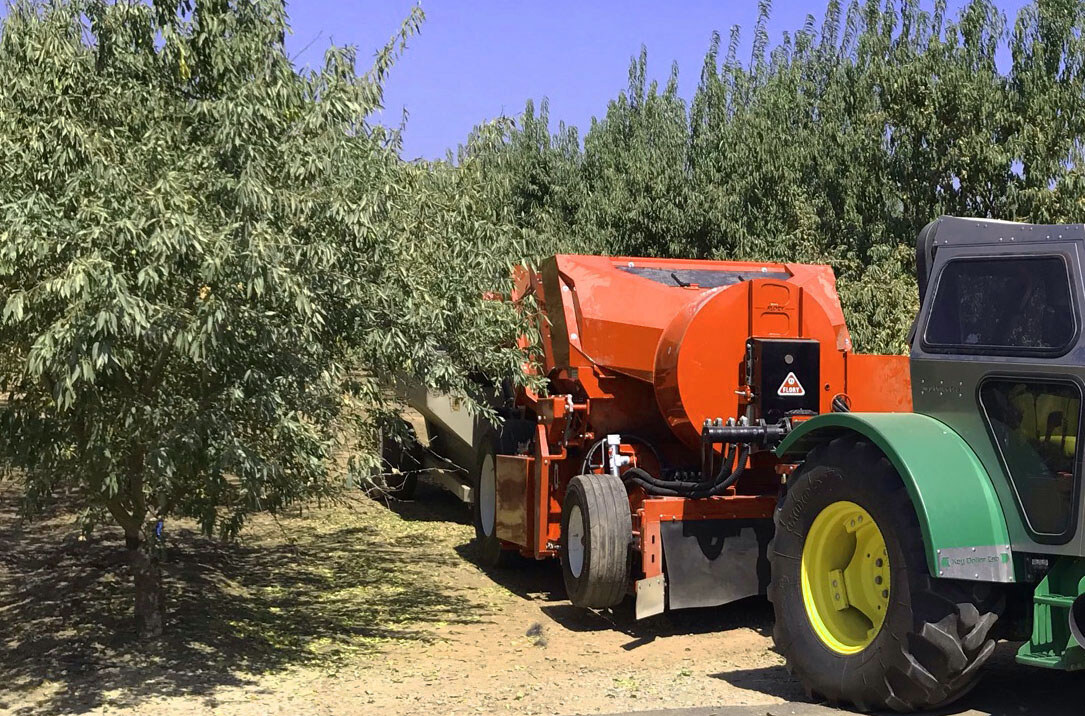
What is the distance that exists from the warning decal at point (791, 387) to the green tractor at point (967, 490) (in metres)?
1.90

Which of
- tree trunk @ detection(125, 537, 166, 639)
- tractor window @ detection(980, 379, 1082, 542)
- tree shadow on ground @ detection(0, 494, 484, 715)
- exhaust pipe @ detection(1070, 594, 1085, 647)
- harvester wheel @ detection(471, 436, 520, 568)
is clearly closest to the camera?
exhaust pipe @ detection(1070, 594, 1085, 647)

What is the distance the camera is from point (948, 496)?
494 cm

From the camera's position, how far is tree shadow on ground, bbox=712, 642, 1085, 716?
5117mm

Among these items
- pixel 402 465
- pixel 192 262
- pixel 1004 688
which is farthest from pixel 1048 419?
pixel 402 465

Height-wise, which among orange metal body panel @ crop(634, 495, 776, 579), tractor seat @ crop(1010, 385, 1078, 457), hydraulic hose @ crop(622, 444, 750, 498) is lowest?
orange metal body panel @ crop(634, 495, 776, 579)

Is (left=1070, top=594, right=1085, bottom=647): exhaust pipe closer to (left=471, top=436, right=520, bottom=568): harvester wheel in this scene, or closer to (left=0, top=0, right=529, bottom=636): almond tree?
(left=0, top=0, right=529, bottom=636): almond tree

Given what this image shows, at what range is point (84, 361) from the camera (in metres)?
5.09

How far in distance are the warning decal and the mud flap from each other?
89 centimetres

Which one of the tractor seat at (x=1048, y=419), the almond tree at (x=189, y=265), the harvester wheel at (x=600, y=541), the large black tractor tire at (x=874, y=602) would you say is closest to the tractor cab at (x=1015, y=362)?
the tractor seat at (x=1048, y=419)

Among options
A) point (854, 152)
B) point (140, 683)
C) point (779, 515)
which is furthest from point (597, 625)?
point (854, 152)

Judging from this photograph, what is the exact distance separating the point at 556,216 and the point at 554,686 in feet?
51.6

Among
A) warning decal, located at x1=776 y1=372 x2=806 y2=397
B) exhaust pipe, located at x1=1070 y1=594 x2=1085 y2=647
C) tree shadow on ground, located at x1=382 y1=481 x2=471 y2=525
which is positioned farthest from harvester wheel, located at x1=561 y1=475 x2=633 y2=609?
tree shadow on ground, located at x1=382 y1=481 x2=471 y2=525

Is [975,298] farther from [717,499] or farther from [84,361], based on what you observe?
[84,361]

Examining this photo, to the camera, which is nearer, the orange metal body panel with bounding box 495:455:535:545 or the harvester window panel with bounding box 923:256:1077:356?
the harvester window panel with bounding box 923:256:1077:356
